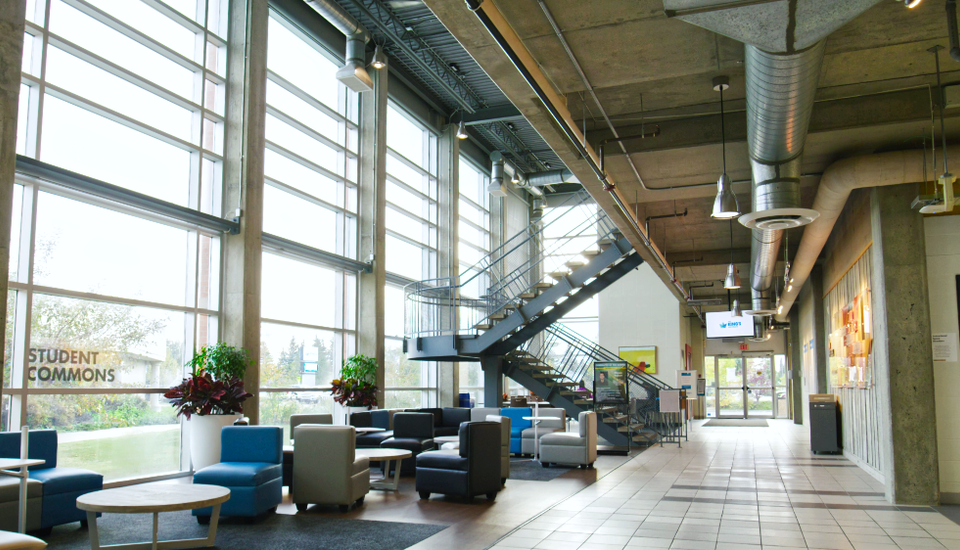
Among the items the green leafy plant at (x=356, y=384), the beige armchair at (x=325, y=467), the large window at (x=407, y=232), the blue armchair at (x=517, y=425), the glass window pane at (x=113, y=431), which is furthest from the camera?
the large window at (x=407, y=232)

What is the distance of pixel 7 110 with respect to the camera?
6.64m

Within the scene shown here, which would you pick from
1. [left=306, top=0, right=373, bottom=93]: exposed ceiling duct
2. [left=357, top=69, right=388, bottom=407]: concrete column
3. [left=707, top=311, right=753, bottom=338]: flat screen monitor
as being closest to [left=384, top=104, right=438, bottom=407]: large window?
[left=357, top=69, right=388, bottom=407]: concrete column

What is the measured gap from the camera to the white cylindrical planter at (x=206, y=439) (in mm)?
9078

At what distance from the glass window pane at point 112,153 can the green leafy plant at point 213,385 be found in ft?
7.45

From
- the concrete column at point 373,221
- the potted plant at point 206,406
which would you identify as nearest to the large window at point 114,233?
the potted plant at point 206,406

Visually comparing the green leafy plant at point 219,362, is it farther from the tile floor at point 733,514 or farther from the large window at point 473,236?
Answer: the large window at point 473,236

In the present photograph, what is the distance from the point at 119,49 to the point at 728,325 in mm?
16000

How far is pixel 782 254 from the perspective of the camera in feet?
46.5

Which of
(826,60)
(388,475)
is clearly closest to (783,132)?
(826,60)

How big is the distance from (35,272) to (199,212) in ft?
7.45

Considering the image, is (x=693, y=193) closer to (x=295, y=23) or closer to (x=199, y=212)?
(x=199, y=212)

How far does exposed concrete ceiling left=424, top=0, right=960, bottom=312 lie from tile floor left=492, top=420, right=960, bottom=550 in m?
3.54

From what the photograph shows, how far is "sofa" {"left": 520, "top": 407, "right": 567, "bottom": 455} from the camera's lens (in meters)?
11.3

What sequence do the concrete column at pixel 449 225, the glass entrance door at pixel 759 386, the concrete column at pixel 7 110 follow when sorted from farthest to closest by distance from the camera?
the glass entrance door at pixel 759 386 < the concrete column at pixel 449 225 < the concrete column at pixel 7 110
